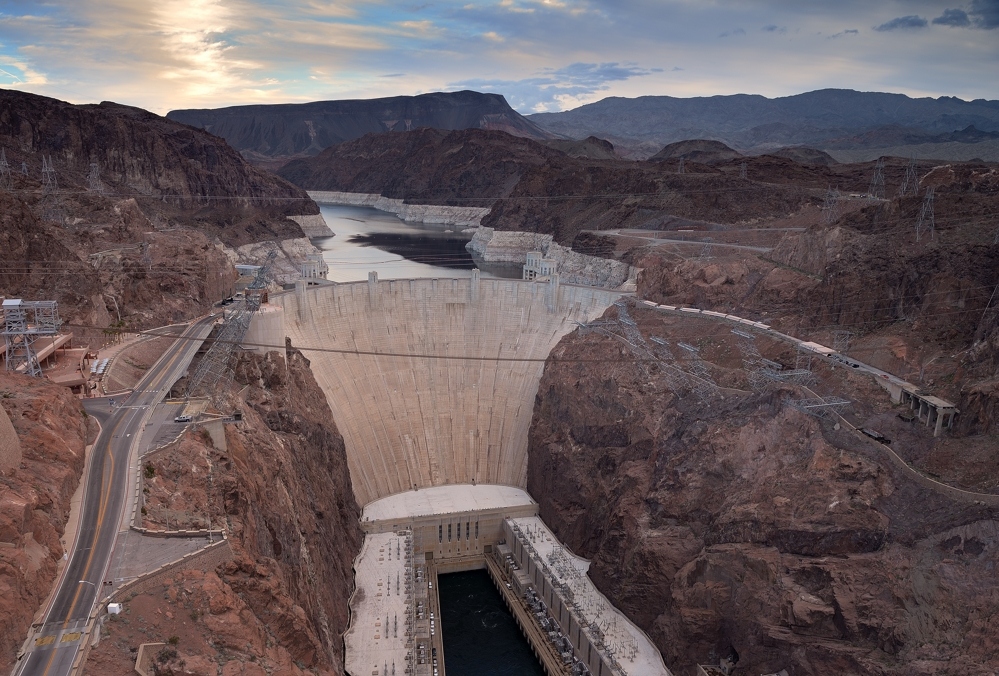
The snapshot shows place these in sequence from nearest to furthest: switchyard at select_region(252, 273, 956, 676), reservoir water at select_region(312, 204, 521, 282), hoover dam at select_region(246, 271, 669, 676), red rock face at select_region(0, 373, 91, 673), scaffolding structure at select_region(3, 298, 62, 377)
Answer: red rock face at select_region(0, 373, 91, 673), scaffolding structure at select_region(3, 298, 62, 377), switchyard at select_region(252, 273, 956, 676), hoover dam at select_region(246, 271, 669, 676), reservoir water at select_region(312, 204, 521, 282)

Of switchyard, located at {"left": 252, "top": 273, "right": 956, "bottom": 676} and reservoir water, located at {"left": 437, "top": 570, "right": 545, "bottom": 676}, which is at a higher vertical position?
switchyard, located at {"left": 252, "top": 273, "right": 956, "bottom": 676}

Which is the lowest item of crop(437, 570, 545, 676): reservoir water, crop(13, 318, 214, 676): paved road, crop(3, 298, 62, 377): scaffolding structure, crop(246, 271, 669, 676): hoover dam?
crop(437, 570, 545, 676): reservoir water

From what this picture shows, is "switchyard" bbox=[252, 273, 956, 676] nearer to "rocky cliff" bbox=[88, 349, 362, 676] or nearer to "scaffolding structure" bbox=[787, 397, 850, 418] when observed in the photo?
"scaffolding structure" bbox=[787, 397, 850, 418]

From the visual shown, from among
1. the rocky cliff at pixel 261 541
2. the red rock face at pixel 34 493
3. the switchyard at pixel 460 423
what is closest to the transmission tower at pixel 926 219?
the switchyard at pixel 460 423

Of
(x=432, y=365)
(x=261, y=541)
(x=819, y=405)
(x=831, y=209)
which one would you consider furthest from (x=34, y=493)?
(x=831, y=209)

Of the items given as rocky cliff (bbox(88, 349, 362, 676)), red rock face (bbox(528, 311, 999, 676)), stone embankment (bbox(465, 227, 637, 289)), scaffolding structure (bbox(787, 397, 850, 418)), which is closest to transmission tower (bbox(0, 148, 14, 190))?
rocky cliff (bbox(88, 349, 362, 676))

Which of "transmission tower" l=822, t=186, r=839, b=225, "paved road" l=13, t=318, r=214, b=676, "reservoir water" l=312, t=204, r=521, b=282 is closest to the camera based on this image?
"paved road" l=13, t=318, r=214, b=676

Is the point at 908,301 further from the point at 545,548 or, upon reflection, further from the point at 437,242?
the point at 437,242
